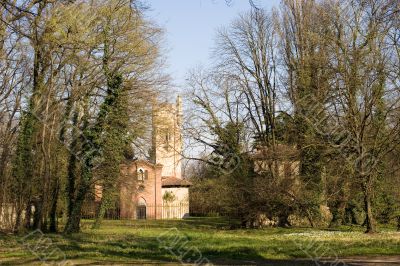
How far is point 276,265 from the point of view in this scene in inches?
562

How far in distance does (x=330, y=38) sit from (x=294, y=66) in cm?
1259

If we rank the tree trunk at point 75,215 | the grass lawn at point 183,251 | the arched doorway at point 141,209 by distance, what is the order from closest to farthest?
the grass lawn at point 183,251, the tree trunk at point 75,215, the arched doorway at point 141,209

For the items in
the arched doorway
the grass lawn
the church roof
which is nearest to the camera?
the grass lawn

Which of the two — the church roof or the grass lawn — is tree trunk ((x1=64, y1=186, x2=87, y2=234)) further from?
the church roof

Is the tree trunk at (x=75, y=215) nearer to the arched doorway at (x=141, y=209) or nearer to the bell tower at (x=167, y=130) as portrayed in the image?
the bell tower at (x=167, y=130)

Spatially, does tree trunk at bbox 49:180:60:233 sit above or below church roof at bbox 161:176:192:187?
below

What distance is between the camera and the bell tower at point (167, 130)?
35.2 m

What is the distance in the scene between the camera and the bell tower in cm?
3516

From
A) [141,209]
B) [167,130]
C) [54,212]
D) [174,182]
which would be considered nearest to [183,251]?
[54,212]

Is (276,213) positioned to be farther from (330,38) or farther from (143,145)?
(330,38)

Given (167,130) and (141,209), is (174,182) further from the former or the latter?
(167,130)

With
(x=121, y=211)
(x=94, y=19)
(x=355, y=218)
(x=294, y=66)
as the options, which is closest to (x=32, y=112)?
(x=94, y=19)

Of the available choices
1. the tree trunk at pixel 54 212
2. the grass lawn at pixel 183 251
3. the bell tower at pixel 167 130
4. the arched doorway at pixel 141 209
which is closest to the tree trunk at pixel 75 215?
the tree trunk at pixel 54 212

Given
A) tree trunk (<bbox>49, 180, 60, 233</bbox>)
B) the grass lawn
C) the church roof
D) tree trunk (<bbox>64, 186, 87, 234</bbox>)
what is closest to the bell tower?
tree trunk (<bbox>64, 186, 87, 234</bbox>)
